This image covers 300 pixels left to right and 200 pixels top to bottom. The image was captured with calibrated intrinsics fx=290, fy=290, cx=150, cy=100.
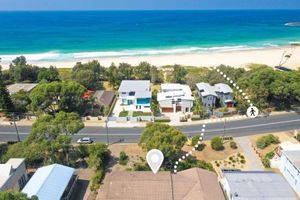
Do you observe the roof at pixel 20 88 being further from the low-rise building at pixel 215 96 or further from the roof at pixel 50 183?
the low-rise building at pixel 215 96

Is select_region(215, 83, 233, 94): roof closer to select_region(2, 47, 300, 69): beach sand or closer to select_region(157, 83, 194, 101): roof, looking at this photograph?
select_region(157, 83, 194, 101): roof

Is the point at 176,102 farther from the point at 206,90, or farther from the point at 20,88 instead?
the point at 20,88

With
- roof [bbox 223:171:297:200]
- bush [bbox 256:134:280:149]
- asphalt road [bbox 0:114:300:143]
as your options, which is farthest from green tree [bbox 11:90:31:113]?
bush [bbox 256:134:280:149]

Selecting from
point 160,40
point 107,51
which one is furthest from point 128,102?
point 160,40

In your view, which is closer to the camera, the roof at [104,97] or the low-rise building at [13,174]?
the low-rise building at [13,174]

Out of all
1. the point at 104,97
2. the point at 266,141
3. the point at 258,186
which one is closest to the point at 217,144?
the point at 266,141

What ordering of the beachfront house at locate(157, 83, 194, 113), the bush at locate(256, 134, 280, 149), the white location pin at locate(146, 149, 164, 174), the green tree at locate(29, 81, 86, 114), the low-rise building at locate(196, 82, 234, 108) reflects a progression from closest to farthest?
1. the white location pin at locate(146, 149, 164, 174)
2. the bush at locate(256, 134, 280, 149)
3. the green tree at locate(29, 81, 86, 114)
4. the beachfront house at locate(157, 83, 194, 113)
5. the low-rise building at locate(196, 82, 234, 108)

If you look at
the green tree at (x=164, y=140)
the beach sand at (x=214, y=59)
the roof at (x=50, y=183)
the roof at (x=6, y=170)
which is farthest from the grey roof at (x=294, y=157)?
the beach sand at (x=214, y=59)

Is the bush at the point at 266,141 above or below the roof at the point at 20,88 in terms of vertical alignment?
below
